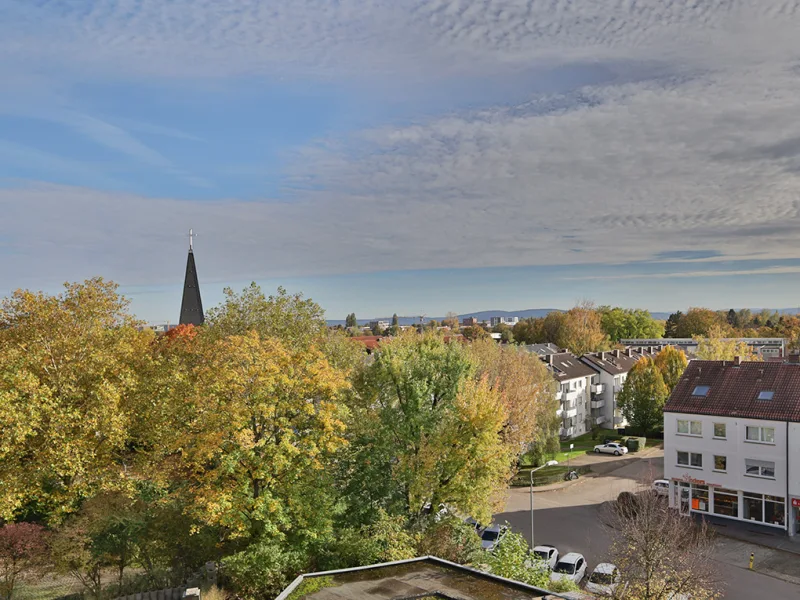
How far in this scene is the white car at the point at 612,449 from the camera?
60.3m

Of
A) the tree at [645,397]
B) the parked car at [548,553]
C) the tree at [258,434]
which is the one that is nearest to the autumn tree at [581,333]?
the tree at [645,397]

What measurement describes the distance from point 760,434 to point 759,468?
2.02m

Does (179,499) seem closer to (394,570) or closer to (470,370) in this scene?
(394,570)

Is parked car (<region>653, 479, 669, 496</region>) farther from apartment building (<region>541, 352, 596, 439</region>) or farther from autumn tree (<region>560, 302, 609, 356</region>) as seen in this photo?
autumn tree (<region>560, 302, 609, 356</region>)

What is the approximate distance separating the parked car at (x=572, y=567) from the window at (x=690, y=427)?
13368 millimetres

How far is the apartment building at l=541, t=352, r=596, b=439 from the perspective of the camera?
68375mm

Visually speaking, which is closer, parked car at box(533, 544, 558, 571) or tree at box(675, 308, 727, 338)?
parked car at box(533, 544, 558, 571)

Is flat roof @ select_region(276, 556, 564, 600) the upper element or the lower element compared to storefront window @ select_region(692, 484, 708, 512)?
upper

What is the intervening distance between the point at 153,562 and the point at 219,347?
9.49 metres

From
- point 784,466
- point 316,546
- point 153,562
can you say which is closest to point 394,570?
point 316,546

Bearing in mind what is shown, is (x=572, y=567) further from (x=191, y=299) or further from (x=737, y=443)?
(x=191, y=299)

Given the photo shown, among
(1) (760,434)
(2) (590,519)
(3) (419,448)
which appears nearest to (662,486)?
(2) (590,519)

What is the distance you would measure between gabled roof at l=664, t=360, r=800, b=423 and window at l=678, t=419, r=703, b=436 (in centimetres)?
72

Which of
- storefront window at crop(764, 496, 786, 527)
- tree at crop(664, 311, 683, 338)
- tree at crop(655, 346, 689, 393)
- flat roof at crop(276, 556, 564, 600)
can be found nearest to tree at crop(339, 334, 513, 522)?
flat roof at crop(276, 556, 564, 600)
